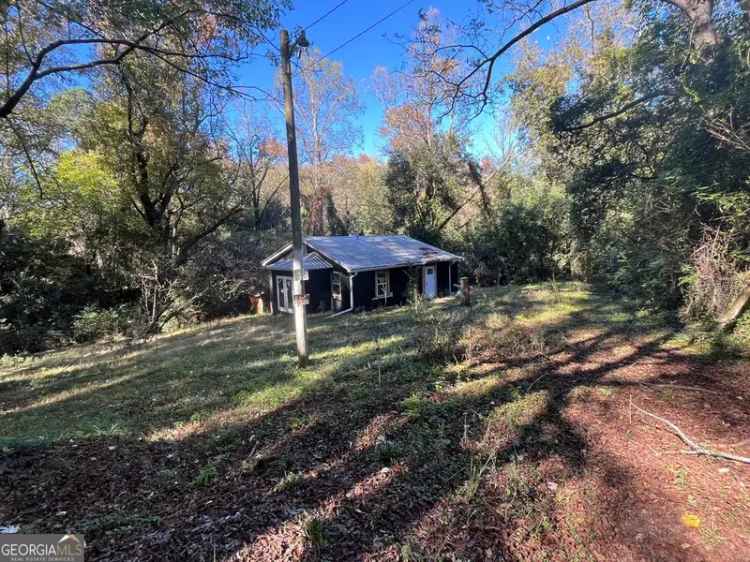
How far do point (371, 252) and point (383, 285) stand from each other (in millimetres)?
1740

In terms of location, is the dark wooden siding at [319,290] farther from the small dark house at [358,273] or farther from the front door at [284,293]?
the front door at [284,293]

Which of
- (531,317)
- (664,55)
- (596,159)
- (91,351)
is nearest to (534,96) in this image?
(596,159)

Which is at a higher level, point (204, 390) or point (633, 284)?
point (633, 284)

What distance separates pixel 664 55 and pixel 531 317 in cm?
620

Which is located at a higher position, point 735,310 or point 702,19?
point 702,19

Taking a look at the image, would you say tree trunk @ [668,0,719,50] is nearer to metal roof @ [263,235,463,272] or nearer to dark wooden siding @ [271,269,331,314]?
metal roof @ [263,235,463,272]

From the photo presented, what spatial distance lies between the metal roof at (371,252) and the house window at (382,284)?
0.53m

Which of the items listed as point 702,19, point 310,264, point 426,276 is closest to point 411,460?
point 702,19

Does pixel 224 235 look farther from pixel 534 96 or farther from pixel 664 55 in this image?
pixel 664 55

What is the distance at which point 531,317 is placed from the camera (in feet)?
29.1

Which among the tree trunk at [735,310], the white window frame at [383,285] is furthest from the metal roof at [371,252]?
the tree trunk at [735,310]

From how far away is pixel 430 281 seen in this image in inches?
701

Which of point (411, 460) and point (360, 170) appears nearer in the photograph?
point (411, 460)

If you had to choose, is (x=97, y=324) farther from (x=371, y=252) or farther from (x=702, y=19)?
(x=702, y=19)
